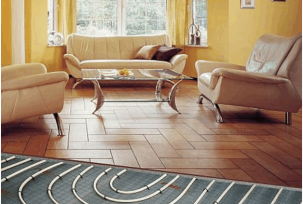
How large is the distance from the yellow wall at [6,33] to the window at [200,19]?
350cm

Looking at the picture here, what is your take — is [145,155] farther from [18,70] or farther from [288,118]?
[288,118]

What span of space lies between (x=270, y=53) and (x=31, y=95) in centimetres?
256

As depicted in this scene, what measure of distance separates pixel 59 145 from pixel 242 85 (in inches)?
74.4

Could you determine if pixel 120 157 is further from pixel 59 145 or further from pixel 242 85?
pixel 242 85

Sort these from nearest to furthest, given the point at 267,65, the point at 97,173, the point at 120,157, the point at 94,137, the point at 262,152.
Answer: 1. the point at 97,173
2. the point at 120,157
3. the point at 262,152
4. the point at 94,137
5. the point at 267,65

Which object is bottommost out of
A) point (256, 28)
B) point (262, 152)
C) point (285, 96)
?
point (262, 152)

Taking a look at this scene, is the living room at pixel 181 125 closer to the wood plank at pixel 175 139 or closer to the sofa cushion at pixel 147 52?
the wood plank at pixel 175 139

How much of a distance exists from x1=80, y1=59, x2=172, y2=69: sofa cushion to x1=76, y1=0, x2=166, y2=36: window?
1.76 meters

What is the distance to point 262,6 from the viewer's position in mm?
7117

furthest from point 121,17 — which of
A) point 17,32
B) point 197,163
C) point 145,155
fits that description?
point 197,163

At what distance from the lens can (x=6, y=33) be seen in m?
6.18

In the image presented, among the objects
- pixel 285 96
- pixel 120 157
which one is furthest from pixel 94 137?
pixel 285 96

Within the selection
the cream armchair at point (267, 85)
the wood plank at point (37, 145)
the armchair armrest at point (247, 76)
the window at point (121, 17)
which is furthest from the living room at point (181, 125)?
the window at point (121, 17)

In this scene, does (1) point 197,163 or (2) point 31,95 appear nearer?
(1) point 197,163
